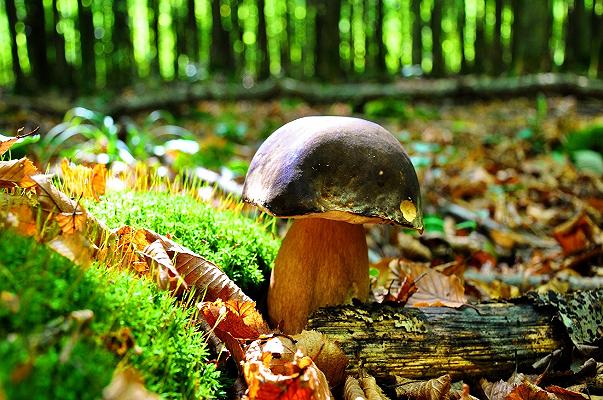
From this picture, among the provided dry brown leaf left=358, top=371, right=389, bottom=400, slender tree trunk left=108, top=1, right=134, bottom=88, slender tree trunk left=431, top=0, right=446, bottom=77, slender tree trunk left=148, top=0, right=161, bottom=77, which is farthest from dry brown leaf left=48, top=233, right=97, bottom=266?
slender tree trunk left=431, top=0, right=446, bottom=77

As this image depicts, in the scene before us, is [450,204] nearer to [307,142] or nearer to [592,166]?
[592,166]

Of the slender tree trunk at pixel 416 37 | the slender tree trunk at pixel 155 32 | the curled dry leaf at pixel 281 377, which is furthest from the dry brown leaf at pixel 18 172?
the slender tree trunk at pixel 416 37

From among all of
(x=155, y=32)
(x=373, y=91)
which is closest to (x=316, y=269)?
(x=373, y=91)

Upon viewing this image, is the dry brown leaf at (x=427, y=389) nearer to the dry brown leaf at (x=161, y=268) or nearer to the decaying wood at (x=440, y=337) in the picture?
the decaying wood at (x=440, y=337)

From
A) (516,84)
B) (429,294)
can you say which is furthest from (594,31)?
(429,294)

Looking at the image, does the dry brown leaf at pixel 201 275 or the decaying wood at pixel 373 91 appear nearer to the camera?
the dry brown leaf at pixel 201 275

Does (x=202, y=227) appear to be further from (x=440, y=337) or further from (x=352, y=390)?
(x=440, y=337)
